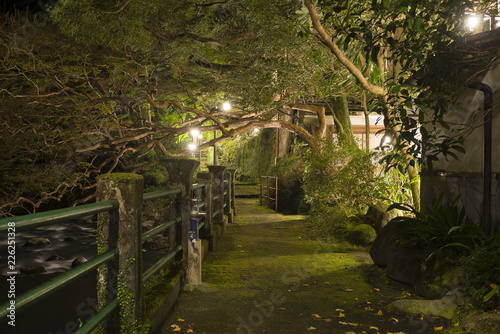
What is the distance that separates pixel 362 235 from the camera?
31.4 feet

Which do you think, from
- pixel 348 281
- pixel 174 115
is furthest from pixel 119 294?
pixel 174 115

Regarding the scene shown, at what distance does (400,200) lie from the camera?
35.4 feet

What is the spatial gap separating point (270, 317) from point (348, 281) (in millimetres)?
2217

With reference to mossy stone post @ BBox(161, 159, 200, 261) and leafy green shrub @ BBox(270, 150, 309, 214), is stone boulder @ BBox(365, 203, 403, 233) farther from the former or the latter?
leafy green shrub @ BBox(270, 150, 309, 214)

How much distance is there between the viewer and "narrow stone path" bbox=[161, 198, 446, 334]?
4559mm

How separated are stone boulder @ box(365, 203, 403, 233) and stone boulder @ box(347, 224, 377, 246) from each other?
324 mm

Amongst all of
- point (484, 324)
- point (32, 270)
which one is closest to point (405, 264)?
point (484, 324)

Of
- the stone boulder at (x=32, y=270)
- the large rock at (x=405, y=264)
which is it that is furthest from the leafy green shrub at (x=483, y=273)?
the stone boulder at (x=32, y=270)

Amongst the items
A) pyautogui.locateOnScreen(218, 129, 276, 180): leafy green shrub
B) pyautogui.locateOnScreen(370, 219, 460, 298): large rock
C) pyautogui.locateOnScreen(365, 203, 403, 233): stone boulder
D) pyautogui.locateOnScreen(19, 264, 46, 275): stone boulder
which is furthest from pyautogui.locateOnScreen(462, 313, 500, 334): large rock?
pyautogui.locateOnScreen(218, 129, 276, 180): leafy green shrub

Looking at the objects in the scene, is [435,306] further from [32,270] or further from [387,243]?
[32,270]

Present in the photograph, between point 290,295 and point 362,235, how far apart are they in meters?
4.45

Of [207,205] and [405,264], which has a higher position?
[207,205]

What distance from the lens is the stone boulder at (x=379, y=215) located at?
9891 mm

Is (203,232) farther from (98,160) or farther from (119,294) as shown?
(98,160)
